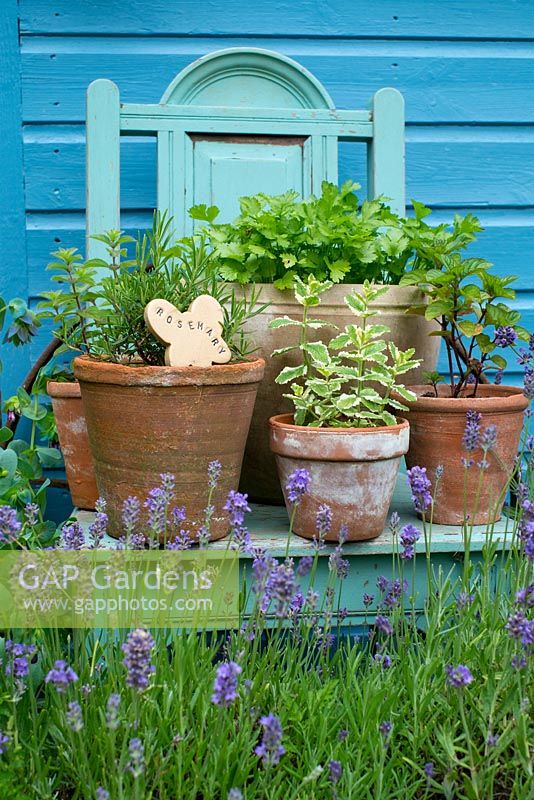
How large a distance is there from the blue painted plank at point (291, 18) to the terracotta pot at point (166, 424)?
4.89 ft

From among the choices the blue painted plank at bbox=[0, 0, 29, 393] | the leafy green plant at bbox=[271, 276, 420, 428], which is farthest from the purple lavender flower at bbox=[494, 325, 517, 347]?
the blue painted plank at bbox=[0, 0, 29, 393]

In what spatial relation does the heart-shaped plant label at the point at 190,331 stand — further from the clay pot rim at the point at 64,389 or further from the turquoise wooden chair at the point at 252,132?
the turquoise wooden chair at the point at 252,132

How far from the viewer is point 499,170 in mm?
2855

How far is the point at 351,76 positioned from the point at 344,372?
1.42 m

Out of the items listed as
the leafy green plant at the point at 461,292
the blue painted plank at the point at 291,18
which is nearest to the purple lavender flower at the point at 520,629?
the leafy green plant at the point at 461,292

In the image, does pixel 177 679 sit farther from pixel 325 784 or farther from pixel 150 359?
pixel 150 359

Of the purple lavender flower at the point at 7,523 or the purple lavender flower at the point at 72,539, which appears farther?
the purple lavender flower at the point at 72,539

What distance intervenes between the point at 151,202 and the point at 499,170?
4.03 ft

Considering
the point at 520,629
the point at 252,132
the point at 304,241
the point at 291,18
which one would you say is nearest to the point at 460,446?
the point at 304,241

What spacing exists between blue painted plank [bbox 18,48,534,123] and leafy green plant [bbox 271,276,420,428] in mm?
1180

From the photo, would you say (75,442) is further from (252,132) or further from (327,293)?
(252,132)

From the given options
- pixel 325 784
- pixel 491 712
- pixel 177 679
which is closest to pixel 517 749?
pixel 491 712

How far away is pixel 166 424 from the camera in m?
1.66

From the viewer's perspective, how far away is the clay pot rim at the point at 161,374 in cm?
162
